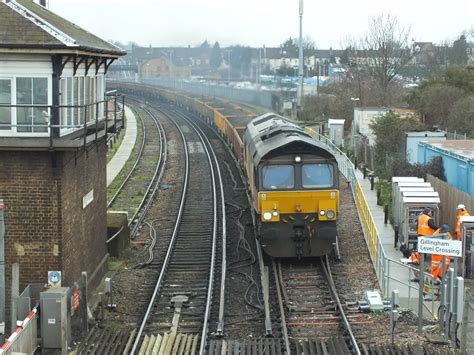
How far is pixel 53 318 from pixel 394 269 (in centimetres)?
779

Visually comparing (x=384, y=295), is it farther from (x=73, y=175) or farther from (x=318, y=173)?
(x=73, y=175)

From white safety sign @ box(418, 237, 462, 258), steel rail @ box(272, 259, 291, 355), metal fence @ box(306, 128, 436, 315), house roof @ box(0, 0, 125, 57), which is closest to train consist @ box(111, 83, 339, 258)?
steel rail @ box(272, 259, 291, 355)

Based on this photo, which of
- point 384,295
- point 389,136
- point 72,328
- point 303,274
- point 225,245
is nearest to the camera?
point 72,328

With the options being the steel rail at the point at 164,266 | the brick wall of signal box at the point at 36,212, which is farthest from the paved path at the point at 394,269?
the brick wall of signal box at the point at 36,212

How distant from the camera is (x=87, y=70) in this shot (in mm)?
14281

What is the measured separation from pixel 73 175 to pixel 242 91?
55721 millimetres

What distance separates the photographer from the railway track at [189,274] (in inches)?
484

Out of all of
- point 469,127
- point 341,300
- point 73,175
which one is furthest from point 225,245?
point 469,127

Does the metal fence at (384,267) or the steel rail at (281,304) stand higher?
the metal fence at (384,267)

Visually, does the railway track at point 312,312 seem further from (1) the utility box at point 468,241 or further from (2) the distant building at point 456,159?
(2) the distant building at point 456,159

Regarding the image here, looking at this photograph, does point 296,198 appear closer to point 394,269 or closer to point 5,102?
point 394,269

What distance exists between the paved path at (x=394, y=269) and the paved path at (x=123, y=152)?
10.3m

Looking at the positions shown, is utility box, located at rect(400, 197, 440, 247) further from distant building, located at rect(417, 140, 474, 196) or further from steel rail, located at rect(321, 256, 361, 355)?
steel rail, located at rect(321, 256, 361, 355)

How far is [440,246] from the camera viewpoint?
1156 cm
